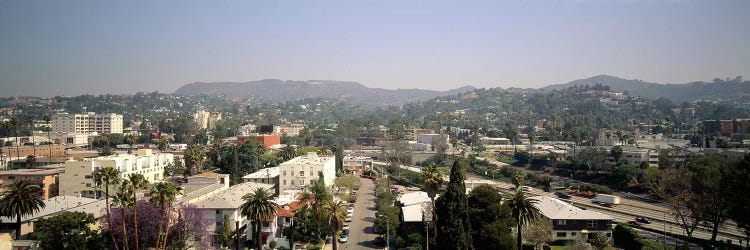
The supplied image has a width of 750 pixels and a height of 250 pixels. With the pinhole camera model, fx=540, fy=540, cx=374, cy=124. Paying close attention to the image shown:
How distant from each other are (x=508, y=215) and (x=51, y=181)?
150 feet

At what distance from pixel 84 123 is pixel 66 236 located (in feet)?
422

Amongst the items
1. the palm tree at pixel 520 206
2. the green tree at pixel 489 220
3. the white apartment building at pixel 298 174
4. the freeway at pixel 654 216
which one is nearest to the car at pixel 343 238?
the green tree at pixel 489 220

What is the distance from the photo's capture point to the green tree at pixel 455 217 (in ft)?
96.8

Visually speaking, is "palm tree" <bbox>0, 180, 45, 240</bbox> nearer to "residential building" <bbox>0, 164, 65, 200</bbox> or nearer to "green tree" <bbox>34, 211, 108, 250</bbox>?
"green tree" <bbox>34, 211, 108, 250</bbox>

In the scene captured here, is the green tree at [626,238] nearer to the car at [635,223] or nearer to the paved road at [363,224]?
the car at [635,223]

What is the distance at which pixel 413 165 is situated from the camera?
347 ft

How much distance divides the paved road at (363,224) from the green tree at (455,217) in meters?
9.63

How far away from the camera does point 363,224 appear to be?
47.2 metres

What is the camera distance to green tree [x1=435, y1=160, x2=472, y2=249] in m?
29.5

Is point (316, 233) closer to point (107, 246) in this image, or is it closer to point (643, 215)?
point (107, 246)

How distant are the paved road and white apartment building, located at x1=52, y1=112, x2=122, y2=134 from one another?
104722 mm

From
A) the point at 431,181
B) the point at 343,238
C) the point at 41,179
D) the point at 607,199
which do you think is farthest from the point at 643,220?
the point at 41,179

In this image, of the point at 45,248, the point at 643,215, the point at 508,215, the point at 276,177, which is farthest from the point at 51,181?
the point at 643,215

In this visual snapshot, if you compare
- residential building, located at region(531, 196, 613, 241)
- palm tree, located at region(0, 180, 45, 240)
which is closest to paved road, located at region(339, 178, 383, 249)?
residential building, located at region(531, 196, 613, 241)
